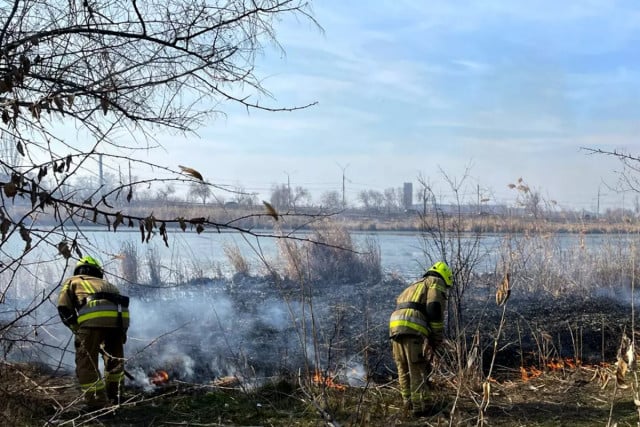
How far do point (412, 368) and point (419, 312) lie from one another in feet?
1.83

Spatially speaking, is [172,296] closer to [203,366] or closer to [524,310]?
[203,366]

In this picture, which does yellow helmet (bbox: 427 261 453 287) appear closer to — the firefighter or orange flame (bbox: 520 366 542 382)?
the firefighter

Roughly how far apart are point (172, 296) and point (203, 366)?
3.82m

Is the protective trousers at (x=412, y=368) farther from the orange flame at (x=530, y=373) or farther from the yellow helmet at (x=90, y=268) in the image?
the yellow helmet at (x=90, y=268)

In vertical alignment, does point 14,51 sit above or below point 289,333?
above

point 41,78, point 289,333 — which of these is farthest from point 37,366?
point 41,78

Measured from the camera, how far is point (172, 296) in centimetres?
1151

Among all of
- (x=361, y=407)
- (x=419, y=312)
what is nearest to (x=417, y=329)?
(x=419, y=312)

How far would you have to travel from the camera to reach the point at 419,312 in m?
6.05

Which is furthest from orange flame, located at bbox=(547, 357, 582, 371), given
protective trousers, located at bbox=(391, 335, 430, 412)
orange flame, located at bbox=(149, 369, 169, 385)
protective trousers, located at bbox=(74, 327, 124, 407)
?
protective trousers, located at bbox=(74, 327, 124, 407)

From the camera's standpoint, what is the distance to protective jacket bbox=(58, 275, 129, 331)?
618 centimetres

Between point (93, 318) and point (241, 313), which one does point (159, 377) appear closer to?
point (93, 318)

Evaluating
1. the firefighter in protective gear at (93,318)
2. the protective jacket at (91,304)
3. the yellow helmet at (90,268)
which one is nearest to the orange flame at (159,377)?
the firefighter in protective gear at (93,318)

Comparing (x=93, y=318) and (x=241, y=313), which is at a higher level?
(x=93, y=318)
